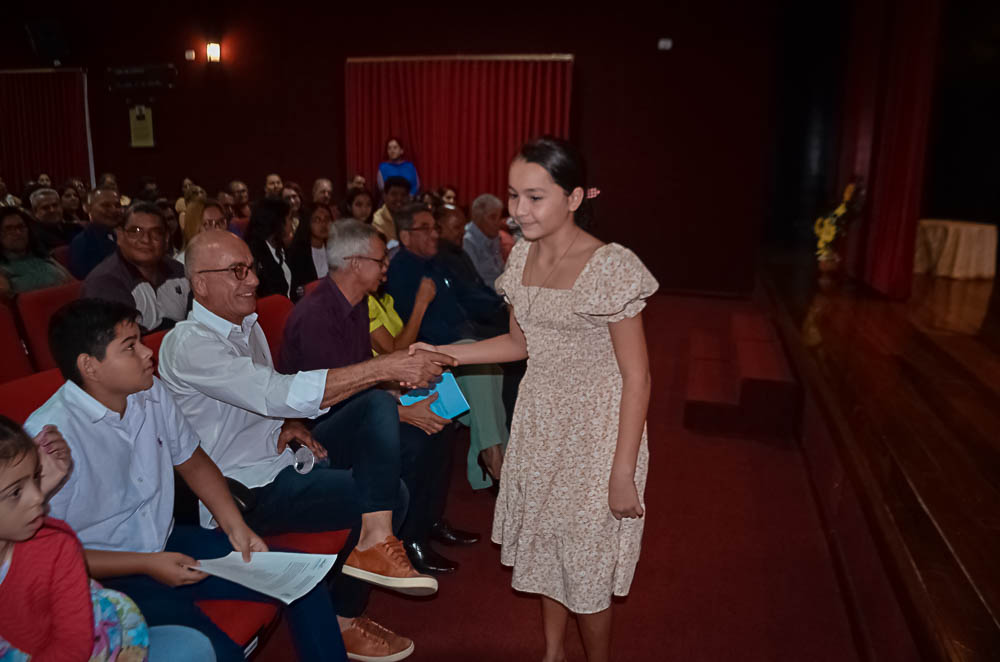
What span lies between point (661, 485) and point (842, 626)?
1112mm

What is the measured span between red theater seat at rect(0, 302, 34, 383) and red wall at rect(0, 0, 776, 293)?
22.8 ft

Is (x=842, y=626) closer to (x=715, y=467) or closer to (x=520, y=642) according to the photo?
(x=520, y=642)

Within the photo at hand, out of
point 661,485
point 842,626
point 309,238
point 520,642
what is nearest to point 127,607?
point 520,642

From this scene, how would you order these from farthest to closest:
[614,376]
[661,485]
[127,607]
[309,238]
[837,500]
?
[309,238]
[661,485]
[837,500]
[614,376]
[127,607]

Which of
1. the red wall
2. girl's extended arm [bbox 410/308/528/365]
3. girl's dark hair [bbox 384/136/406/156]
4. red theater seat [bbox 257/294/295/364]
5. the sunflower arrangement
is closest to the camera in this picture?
girl's extended arm [bbox 410/308/528/365]

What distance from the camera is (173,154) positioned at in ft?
32.4

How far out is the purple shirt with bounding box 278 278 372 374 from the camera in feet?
7.34

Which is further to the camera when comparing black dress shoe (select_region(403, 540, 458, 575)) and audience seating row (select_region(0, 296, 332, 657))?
black dress shoe (select_region(403, 540, 458, 575))

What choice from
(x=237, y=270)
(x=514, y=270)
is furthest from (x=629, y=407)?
(x=237, y=270)

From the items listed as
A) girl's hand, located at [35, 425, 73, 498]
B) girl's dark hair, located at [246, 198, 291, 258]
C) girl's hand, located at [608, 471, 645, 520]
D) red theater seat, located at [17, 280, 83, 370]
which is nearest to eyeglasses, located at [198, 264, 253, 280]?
girl's hand, located at [35, 425, 73, 498]

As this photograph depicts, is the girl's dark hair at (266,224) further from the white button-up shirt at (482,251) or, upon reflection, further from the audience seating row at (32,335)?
the audience seating row at (32,335)

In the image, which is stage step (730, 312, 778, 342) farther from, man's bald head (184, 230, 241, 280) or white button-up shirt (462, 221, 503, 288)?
man's bald head (184, 230, 241, 280)

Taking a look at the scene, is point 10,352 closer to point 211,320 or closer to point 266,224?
point 211,320

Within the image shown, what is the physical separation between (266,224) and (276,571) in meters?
2.85
